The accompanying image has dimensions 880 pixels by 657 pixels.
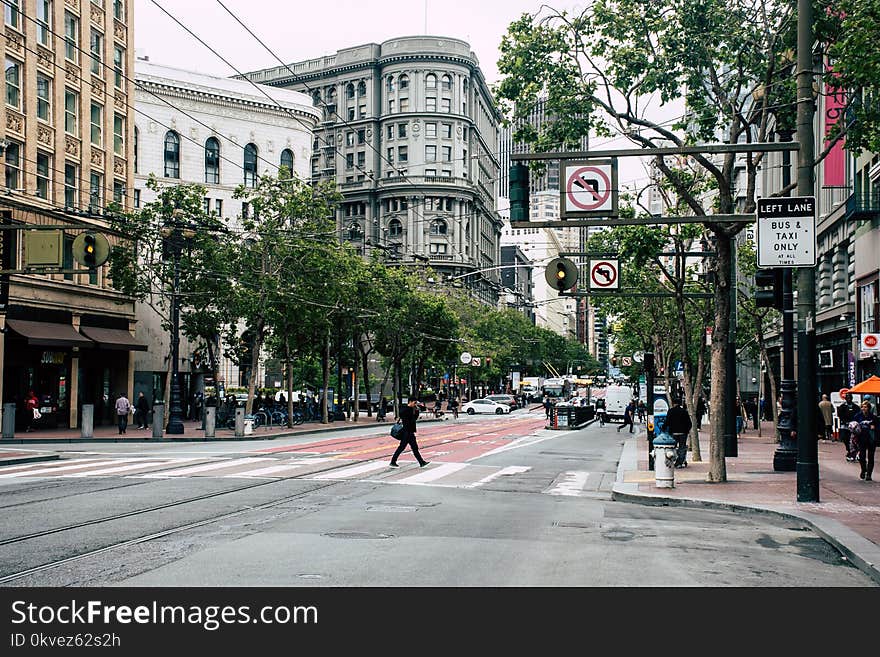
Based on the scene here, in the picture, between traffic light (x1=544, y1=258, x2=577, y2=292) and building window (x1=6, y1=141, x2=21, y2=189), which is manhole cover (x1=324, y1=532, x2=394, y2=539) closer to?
traffic light (x1=544, y1=258, x2=577, y2=292)

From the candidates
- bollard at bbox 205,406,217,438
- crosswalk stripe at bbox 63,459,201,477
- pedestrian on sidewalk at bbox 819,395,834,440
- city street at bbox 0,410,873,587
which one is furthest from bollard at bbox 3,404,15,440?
pedestrian on sidewalk at bbox 819,395,834,440

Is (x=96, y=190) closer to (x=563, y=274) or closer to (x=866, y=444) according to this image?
(x=563, y=274)

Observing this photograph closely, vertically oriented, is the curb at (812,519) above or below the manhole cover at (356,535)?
below

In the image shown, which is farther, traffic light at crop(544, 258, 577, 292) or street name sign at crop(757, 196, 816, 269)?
traffic light at crop(544, 258, 577, 292)

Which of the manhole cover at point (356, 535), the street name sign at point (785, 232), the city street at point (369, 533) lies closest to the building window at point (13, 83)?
the city street at point (369, 533)

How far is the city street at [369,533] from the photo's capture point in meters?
9.71

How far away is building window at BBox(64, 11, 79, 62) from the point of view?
44.2 metres

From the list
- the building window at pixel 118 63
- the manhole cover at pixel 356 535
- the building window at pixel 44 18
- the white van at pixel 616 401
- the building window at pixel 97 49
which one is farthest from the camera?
the white van at pixel 616 401

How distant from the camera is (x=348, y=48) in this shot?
127062mm

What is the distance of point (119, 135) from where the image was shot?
49000mm

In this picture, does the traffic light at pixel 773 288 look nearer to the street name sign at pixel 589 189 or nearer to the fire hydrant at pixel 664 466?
the fire hydrant at pixel 664 466

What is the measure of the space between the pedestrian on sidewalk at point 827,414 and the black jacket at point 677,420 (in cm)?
1484

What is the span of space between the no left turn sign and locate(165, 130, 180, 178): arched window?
2336 inches

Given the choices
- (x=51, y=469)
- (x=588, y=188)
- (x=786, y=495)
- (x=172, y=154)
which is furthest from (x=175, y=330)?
(x=172, y=154)
